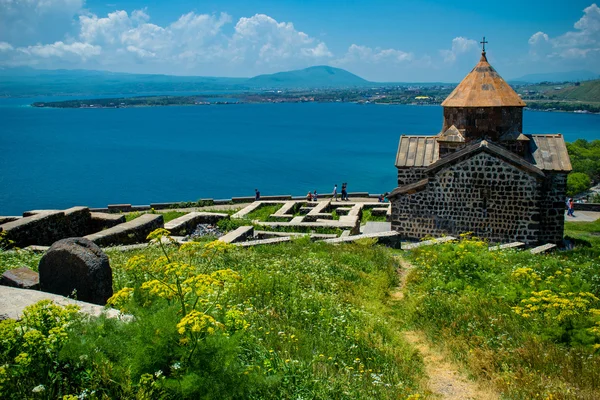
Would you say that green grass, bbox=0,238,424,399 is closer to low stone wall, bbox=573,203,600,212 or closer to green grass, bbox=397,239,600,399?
green grass, bbox=397,239,600,399

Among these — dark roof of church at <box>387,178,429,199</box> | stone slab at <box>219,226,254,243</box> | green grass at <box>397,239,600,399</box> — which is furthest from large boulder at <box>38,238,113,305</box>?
dark roof of church at <box>387,178,429,199</box>

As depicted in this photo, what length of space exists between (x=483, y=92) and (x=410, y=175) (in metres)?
3.44

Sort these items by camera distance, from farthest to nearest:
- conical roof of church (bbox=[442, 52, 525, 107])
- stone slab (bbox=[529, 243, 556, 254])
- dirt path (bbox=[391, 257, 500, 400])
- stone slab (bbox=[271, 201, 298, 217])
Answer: stone slab (bbox=[271, 201, 298, 217])
conical roof of church (bbox=[442, 52, 525, 107])
stone slab (bbox=[529, 243, 556, 254])
dirt path (bbox=[391, 257, 500, 400])

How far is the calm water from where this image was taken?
188 ft

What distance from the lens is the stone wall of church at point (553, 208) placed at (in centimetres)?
1556

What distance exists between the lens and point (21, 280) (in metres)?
6.95

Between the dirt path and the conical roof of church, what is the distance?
1078cm

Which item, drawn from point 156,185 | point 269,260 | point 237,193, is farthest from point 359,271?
point 156,185

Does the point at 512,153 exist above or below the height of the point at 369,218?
above

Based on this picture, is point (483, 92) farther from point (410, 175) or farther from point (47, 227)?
point (47, 227)

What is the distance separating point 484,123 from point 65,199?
158ft

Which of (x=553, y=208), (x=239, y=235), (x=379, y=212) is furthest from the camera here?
(x=379, y=212)

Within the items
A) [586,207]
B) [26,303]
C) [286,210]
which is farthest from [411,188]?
[26,303]

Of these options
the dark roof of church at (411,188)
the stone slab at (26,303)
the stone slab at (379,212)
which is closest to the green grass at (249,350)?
the stone slab at (26,303)
